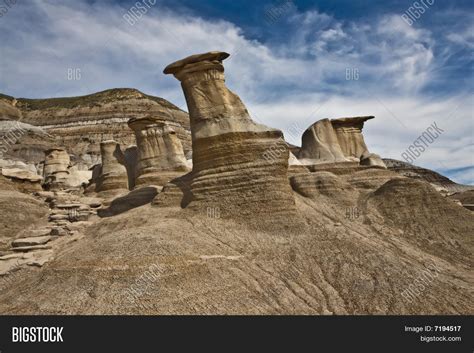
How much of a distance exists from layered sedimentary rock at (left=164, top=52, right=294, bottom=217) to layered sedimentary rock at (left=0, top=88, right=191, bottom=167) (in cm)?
4690

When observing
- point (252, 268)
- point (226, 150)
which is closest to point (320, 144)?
point (226, 150)

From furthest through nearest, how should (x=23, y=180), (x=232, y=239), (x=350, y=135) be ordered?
(x=350, y=135) < (x=23, y=180) < (x=232, y=239)

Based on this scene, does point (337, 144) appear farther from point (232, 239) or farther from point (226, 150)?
point (232, 239)

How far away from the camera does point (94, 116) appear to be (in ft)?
262

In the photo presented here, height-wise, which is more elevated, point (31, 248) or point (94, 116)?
point (94, 116)

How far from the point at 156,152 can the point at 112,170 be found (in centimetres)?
444

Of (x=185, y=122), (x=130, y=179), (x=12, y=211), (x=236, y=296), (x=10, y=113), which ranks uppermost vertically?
(x=185, y=122)

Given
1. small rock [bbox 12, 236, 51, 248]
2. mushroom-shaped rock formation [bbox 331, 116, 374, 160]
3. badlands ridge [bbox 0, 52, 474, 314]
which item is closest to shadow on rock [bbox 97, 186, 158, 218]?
badlands ridge [bbox 0, 52, 474, 314]

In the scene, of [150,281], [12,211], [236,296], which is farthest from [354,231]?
[12,211]

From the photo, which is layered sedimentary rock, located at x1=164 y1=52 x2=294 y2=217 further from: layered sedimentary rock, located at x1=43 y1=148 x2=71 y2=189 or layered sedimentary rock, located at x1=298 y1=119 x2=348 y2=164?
layered sedimentary rock, located at x1=43 y1=148 x2=71 y2=189

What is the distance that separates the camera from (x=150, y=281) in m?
11.8

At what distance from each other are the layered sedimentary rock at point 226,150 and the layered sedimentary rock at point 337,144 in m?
14.8

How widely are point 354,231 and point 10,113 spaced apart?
4877 centimetres

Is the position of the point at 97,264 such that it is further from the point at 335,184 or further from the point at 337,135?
the point at 337,135
